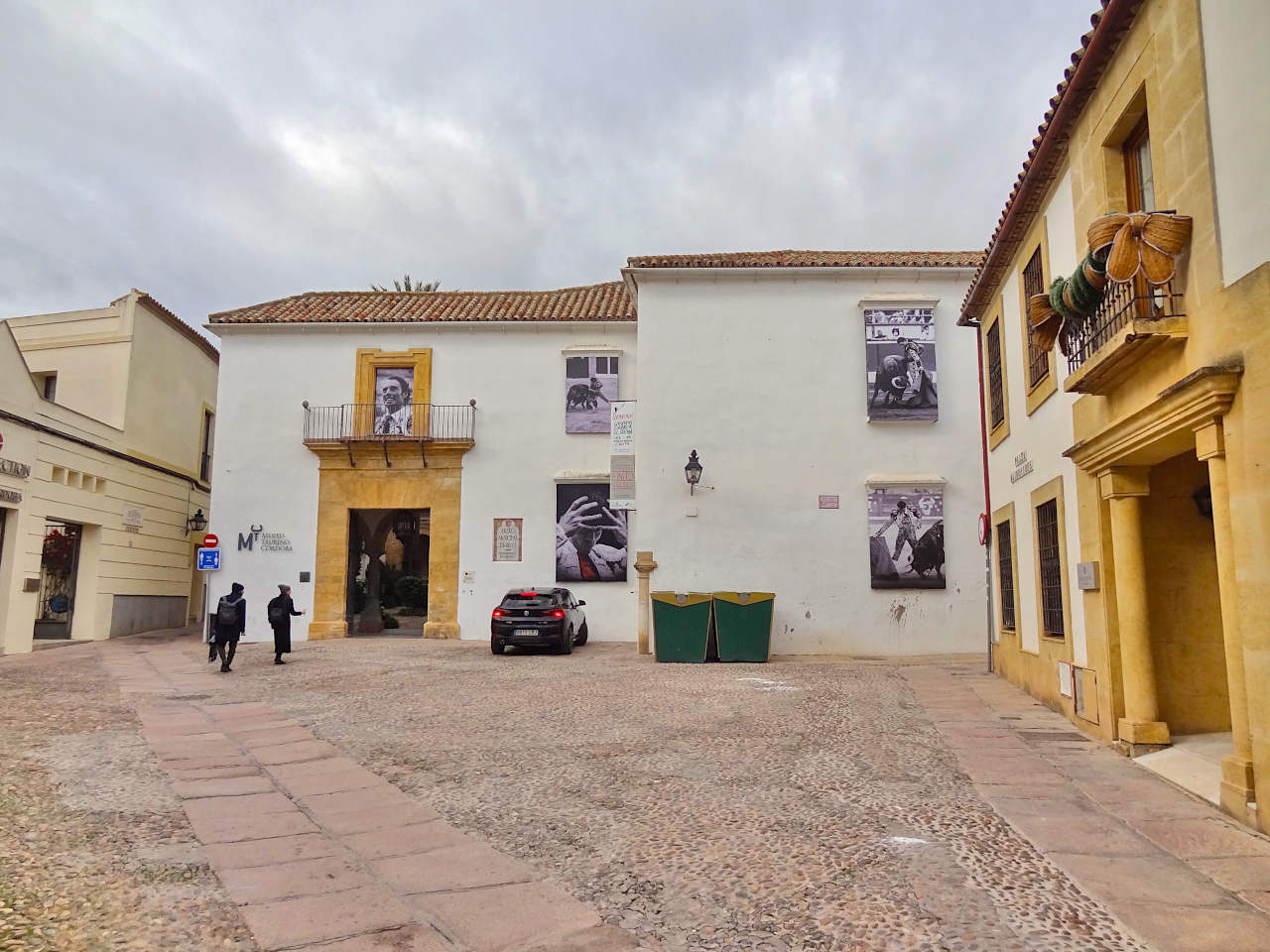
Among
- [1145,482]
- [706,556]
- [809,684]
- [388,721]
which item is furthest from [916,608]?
[388,721]

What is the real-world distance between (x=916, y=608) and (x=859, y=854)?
44.8 ft

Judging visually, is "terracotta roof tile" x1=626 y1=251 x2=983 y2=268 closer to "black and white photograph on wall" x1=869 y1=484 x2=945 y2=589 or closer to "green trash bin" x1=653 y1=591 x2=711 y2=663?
"black and white photograph on wall" x1=869 y1=484 x2=945 y2=589

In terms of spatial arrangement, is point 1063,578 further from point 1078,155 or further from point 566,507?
point 566,507

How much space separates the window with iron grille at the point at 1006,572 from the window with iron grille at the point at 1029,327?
2535 mm

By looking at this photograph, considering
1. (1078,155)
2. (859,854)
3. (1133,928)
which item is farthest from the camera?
(1078,155)

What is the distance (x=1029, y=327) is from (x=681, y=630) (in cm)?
769

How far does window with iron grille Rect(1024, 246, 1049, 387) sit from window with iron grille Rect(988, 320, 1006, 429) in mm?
1629

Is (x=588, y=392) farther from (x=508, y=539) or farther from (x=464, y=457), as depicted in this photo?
(x=508, y=539)

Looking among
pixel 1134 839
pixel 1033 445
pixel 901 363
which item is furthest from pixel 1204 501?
pixel 901 363

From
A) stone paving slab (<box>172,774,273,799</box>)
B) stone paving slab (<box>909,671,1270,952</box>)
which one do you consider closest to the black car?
stone paving slab (<box>909,671,1270,952</box>)

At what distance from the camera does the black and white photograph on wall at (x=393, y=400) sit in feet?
70.7

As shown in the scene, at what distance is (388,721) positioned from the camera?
8.98m

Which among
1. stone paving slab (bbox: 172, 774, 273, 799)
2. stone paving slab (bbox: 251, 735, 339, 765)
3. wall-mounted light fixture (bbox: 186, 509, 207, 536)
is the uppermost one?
wall-mounted light fixture (bbox: 186, 509, 207, 536)

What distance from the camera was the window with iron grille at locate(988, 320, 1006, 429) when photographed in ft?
40.8
